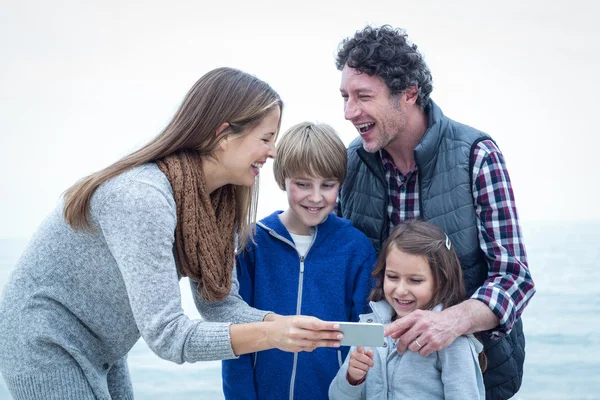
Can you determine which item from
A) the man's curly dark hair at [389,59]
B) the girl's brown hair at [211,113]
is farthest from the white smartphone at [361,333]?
the man's curly dark hair at [389,59]

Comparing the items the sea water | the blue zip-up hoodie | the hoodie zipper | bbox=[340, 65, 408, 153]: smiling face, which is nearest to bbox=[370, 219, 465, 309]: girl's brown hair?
the blue zip-up hoodie

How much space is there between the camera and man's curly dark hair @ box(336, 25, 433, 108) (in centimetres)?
239

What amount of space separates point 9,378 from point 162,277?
1.61 ft

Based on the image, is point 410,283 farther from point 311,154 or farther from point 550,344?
point 550,344

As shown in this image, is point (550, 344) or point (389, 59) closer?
point (389, 59)

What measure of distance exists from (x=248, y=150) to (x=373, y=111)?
705 mm

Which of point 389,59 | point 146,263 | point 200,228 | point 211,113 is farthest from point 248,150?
point 389,59

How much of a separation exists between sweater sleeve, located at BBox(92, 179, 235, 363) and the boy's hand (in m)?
0.47

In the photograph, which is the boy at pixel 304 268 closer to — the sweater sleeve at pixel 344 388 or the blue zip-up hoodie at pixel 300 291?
the blue zip-up hoodie at pixel 300 291

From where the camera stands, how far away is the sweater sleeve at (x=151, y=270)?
152 cm

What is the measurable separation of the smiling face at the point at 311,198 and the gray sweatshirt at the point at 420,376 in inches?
19.4

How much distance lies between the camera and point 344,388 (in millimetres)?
1984

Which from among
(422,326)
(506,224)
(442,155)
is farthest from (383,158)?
(422,326)

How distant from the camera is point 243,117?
5.84 ft
